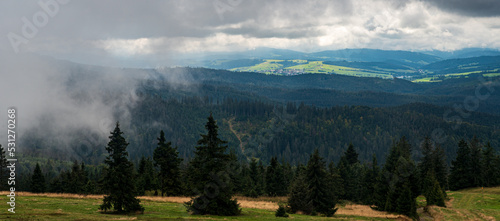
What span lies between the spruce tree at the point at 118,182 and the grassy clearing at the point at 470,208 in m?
41.1

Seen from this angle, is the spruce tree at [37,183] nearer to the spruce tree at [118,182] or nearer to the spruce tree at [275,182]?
the spruce tree at [275,182]

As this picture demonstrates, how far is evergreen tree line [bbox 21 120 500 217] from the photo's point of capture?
131ft

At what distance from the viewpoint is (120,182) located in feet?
124

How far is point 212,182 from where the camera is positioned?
131 feet

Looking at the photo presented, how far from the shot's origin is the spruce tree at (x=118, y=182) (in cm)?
3753

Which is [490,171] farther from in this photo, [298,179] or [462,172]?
[298,179]

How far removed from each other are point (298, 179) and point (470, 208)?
28.9 meters

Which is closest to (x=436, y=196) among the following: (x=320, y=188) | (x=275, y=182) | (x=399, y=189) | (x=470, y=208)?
(x=470, y=208)

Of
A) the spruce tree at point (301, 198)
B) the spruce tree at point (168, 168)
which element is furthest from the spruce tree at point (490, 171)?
the spruce tree at point (168, 168)

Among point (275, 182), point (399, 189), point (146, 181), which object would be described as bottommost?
point (275, 182)

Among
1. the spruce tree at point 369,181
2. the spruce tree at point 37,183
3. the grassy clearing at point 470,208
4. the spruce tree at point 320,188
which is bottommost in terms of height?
the spruce tree at point 37,183

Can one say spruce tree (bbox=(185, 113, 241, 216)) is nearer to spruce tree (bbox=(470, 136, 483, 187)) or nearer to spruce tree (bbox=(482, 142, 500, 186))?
spruce tree (bbox=(470, 136, 483, 187))

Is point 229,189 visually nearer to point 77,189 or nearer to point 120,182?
point 120,182

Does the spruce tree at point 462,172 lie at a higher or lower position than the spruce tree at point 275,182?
higher
